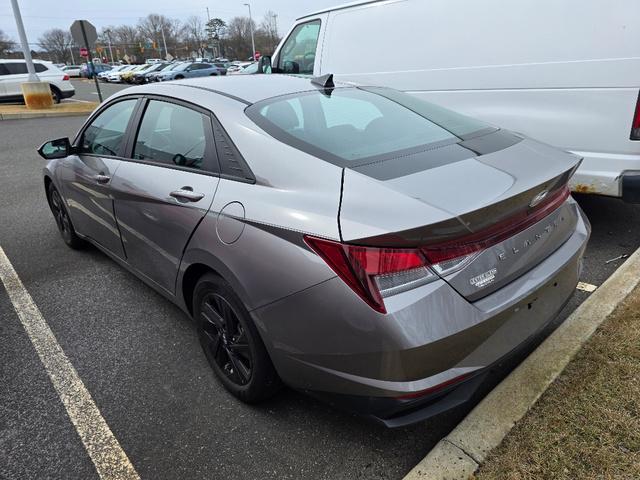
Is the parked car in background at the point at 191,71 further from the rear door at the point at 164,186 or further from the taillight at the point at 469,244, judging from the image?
the taillight at the point at 469,244

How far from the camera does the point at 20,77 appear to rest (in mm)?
19672

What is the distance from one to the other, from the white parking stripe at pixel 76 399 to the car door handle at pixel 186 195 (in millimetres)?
1157

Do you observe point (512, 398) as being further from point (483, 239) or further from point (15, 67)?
point (15, 67)

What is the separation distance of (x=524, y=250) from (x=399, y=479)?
107 cm

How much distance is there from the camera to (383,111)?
274 cm

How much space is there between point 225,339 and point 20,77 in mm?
21880

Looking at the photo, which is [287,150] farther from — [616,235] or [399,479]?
[616,235]

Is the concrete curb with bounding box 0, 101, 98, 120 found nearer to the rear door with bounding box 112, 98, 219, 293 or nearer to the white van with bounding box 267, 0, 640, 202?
the white van with bounding box 267, 0, 640, 202

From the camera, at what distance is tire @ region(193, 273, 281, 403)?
2.21 metres

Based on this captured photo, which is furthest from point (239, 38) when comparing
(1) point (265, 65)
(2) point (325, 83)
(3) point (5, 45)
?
(2) point (325, 83)

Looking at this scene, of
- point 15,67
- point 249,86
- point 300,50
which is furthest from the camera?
point 15,67

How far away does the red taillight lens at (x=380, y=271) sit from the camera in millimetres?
1711

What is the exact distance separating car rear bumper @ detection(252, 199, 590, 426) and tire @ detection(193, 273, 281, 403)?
15cm

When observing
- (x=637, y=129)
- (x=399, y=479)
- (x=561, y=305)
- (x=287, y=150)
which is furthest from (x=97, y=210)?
(x=637, y=129)
